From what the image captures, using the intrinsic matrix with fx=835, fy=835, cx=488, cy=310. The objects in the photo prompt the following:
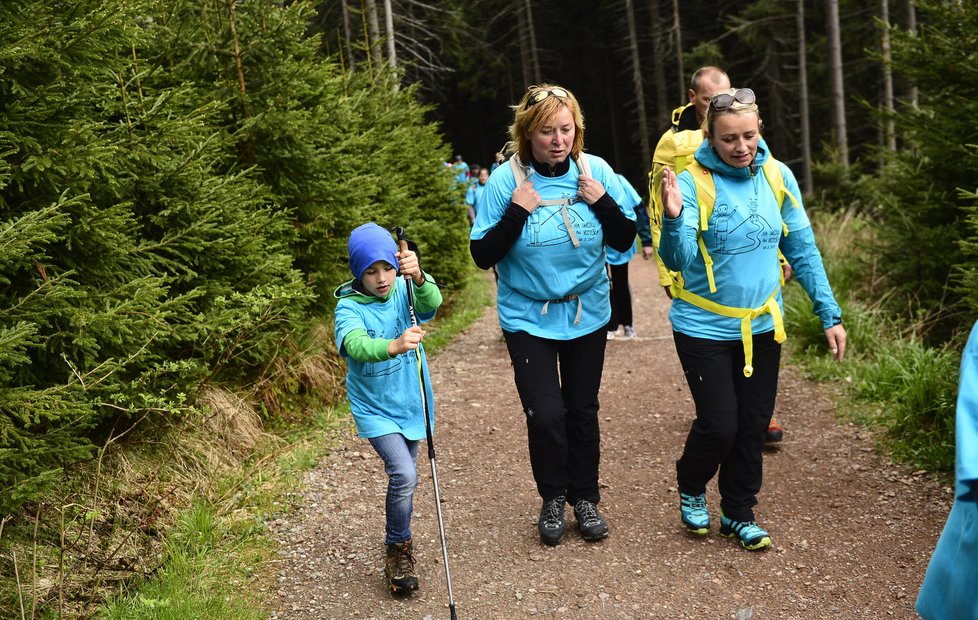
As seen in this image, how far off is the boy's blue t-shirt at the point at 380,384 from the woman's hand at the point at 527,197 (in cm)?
79

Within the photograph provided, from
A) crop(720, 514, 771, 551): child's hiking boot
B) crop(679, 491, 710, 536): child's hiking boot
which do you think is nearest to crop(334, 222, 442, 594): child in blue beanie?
crop(679, 491, 710, 536): child's hiking boot

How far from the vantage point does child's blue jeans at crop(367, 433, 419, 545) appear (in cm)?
400

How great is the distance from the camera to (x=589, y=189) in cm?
413

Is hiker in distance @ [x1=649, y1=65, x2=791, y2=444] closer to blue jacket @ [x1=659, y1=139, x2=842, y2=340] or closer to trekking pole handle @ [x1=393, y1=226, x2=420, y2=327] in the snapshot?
blue jacket @ [x1=659, y1=139, x2=842, y2=340]

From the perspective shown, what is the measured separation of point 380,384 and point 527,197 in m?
1.16

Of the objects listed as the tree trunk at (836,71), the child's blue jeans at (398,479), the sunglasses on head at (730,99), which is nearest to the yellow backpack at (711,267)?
the sunglasses on head at (730,99)

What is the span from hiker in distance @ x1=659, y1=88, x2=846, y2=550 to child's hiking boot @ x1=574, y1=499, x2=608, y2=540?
576mm

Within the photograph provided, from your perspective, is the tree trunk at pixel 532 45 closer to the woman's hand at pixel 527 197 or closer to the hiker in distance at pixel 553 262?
the hiker in distance at pixel 553 262

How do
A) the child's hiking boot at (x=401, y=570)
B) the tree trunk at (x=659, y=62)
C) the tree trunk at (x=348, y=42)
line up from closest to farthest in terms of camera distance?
1. the child's hiking boot at (x=401, y=570)
2. the tree trunk at (x=348, y=42)
3. the tree trunk at (x=659, y=62)

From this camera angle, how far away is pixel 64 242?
4590 mm

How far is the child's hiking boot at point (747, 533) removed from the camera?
4.34 m

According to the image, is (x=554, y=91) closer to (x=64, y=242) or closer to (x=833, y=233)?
(x=64, y=242)

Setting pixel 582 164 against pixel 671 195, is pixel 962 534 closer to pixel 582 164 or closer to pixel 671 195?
pixel 671 195

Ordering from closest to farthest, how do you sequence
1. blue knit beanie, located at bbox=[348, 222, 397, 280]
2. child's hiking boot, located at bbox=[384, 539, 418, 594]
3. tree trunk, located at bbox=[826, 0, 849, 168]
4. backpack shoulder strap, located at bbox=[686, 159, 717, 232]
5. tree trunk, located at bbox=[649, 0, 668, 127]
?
blue knit beanie, located at bbox=[348, 222, 397, 280] < backpack shoulder strap, located at bbox=[686, 159, 717, 232] < child's hiking boot, located at bbox=[384, 539, 418, 594] < tree trunk, located at bbox=[826, 0, 849, 168] < tree trunk, located at bbox=[649, 0, 668, 127]
